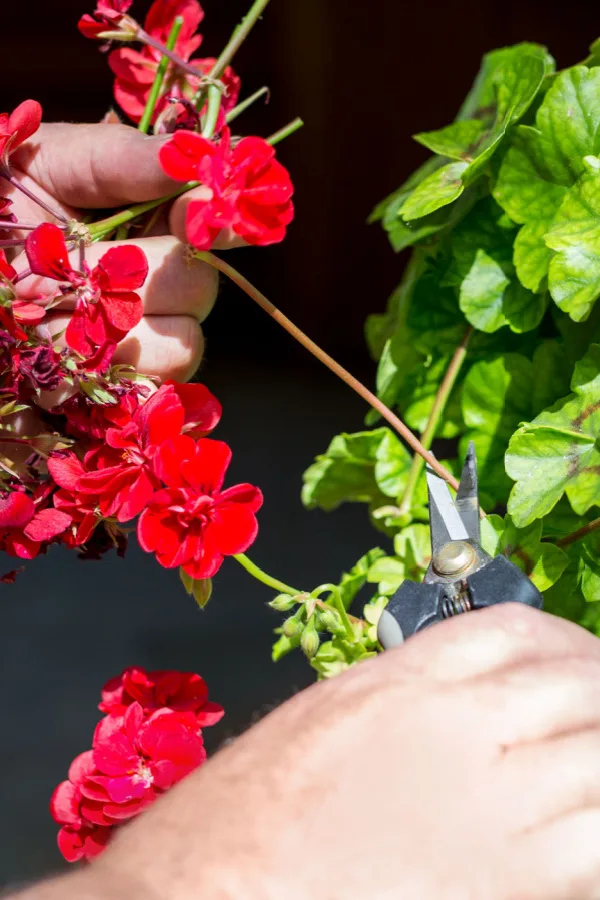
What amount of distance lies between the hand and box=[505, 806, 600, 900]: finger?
28 centimetres

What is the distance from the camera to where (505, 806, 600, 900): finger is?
30 centimetres

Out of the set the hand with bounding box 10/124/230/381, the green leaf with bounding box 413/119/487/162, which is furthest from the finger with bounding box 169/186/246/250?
the green leaf with bounding box 413/119/487/162

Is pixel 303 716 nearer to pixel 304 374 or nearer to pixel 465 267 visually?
pixel 465 267

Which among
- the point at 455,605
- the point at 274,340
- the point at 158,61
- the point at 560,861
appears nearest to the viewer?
the point at 560,861

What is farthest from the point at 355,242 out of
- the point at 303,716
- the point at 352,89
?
the point at 303,716

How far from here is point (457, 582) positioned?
0.40 m

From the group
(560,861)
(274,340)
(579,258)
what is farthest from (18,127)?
(274,340)

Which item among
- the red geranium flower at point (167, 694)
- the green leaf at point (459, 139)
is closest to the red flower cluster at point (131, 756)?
the red geranium flower at point (167, 694)

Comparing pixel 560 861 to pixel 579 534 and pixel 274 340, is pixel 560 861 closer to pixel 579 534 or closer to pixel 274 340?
pixel 579 534

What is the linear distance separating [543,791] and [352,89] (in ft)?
7.64

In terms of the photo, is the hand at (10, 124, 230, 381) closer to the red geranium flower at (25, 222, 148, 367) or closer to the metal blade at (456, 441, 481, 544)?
the red geranium flower at (25, 222, 148, 367)

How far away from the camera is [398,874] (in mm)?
304

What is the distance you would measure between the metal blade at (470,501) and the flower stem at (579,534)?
0.04 metres

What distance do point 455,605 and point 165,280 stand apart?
21cm
